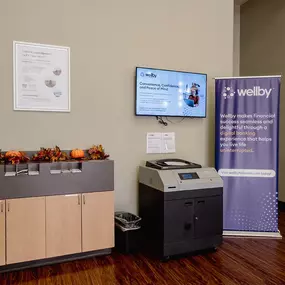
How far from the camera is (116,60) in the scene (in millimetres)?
3334

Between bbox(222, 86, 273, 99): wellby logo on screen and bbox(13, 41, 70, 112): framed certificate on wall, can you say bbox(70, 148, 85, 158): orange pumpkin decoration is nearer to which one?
bbox(13, 41, 70, 112): framed certificate on wall

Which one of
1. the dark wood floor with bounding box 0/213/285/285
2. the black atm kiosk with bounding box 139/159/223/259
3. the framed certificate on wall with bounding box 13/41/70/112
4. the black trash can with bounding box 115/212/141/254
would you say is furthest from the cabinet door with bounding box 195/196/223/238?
the framed certificate on wall with bounding box 13/41/70/112

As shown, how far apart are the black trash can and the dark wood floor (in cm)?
10

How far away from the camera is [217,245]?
311cm

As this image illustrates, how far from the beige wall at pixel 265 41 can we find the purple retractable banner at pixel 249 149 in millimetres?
1625

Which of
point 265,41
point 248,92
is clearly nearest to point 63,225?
point 248,92

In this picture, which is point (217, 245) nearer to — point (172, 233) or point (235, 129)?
point (172, 233)

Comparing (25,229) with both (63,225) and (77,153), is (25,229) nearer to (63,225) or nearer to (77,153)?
(63,225)

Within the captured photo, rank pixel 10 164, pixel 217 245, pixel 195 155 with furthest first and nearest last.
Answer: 1. pixel 195 155
2. pixel 217 245
3. pixel 10 164

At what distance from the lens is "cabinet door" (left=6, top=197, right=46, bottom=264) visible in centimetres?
254

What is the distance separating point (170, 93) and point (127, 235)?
5.66ft

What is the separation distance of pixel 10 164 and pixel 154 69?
1.89 metres

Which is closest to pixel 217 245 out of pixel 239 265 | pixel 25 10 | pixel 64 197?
pixel 239 265

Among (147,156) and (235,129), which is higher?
(235,129)
